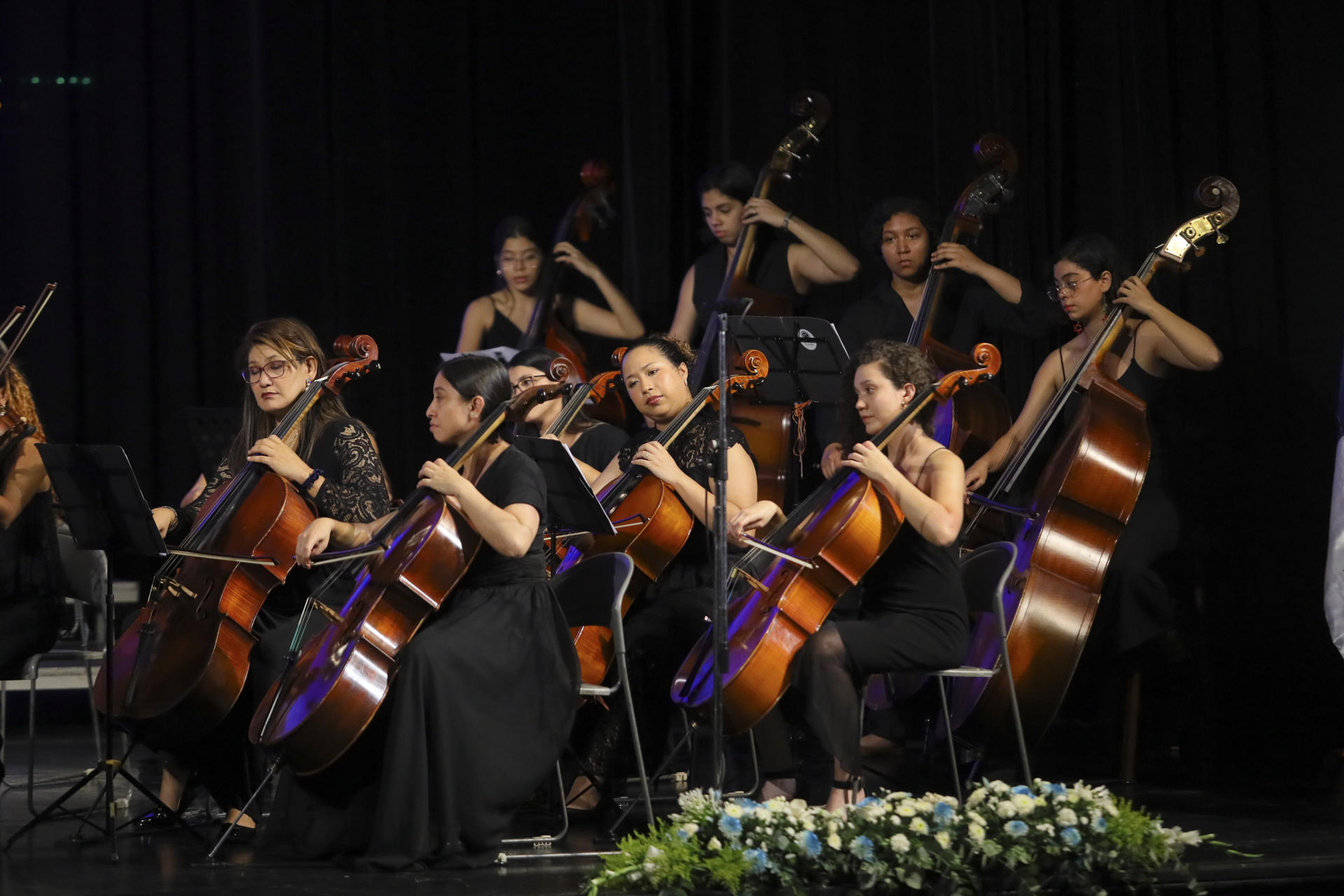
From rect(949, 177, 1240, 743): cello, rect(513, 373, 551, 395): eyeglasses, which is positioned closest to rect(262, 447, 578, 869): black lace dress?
rect(513, 373, 551, 395): eyeglasses

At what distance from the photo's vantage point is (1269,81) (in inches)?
185

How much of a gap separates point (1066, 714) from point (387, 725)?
2405mm

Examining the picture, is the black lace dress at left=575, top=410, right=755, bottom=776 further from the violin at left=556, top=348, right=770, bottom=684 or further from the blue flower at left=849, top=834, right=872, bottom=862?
the blue flower at left=849, top=834, right=872, bottom=862

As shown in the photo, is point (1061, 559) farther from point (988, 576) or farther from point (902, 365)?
point (902, 365)

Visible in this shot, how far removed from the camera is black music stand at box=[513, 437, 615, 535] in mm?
3232

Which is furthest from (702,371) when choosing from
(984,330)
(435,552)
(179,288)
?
(179,288)

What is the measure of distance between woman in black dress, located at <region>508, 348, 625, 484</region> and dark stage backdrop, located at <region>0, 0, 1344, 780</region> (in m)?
0.87

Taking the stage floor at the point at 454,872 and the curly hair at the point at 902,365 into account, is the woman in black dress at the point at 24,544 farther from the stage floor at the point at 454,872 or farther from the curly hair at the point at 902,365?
the curly hair at the point at 902,365

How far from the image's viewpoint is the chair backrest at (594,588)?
128 inches

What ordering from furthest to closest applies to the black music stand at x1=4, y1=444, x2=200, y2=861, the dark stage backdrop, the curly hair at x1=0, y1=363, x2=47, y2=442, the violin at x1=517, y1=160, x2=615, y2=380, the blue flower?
1. the violin at x1=517, y1=160, x2=615, y2=380
2. the dark stage backdrop
3. the curly hair at x1=0, y1=363, x2=47, y2=442
4. the black music stand at x1=4, y1=444, x2=200, y2=861
5. the blue flower

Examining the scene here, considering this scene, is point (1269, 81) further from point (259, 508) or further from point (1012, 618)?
point (259, 508)

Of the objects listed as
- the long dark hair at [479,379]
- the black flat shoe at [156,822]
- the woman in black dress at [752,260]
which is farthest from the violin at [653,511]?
the black flat shoe at [156,822]

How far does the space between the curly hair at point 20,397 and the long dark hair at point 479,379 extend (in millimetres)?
1308

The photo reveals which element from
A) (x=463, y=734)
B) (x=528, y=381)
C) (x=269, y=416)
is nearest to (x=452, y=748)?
(x=463, y=734)
